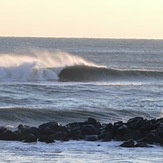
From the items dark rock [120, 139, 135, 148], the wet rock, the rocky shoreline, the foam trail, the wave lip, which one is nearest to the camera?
dark rock [120, 139, 135, 148]

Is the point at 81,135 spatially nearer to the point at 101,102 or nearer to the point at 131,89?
the point at 101,102

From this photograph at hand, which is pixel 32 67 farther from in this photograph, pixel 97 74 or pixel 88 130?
pixel 88 130

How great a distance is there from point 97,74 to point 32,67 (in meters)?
5.86

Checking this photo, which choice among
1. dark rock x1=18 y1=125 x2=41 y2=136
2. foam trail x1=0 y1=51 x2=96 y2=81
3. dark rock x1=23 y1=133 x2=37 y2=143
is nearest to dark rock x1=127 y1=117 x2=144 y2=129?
dark rock x1=18 y1=125 x2=41 y2=136

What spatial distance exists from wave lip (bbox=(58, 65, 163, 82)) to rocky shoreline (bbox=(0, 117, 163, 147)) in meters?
25.5

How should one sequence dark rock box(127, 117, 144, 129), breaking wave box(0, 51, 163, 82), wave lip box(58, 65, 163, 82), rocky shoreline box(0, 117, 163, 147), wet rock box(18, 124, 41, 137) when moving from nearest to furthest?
rocky shoreline box(0, 117, 163, 147), wet rock box(18, 124, 41, 137), dark rock box(127, 117, 144, 129), breaking wave box(0, 51, 163, 82), wave lip box(58, 65, 163, 82)

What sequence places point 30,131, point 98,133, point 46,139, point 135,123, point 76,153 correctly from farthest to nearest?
point 135,123 → point 98,133 → point 30,131 → point 46,139 → point 76,153

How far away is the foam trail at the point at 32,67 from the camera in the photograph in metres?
47.2

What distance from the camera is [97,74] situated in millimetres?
52938

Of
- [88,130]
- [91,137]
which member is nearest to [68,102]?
[88,130]

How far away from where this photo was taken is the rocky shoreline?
20328mm

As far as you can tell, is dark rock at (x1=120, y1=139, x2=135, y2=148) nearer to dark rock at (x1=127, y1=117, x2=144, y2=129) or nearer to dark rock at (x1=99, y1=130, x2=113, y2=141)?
dark rock at (x1=99, y1=130, x2=113, y2=141)

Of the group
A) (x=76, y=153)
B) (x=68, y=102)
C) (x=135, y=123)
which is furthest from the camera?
(x=68, y=102)

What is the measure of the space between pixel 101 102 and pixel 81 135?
1124 cm
